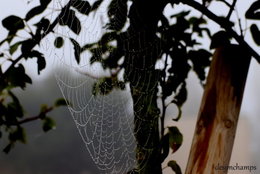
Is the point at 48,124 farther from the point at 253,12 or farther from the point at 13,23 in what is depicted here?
the point at 253,12

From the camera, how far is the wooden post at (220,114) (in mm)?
1315

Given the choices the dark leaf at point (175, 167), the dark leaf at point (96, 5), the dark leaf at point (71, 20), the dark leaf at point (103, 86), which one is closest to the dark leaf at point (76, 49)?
the dark leaf at point (71, 20)

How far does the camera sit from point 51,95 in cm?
389

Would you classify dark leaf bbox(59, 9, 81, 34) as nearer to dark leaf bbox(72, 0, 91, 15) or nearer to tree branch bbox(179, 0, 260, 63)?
dark leaf bbox(72, 0, 91, 15)

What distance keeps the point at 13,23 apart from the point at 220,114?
0.61m

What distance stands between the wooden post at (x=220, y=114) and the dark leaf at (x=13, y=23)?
0.54 m

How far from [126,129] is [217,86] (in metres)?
0.43

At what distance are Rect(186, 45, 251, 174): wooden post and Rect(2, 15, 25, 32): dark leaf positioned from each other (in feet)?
1.76

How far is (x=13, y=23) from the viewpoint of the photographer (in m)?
1.44

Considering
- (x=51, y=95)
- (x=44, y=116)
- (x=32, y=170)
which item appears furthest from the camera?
(x=32, y=170)

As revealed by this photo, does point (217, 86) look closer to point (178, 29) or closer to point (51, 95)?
point (178, 29)

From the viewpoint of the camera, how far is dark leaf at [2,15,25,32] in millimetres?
1430

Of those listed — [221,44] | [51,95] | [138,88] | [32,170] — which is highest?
[221,44]

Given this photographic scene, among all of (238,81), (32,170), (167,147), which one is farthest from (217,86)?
(32,170)
